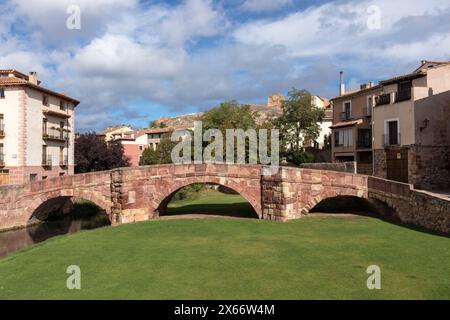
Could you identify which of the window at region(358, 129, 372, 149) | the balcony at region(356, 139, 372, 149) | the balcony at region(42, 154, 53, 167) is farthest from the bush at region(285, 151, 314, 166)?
the balcony at region(42, 154, 53, 167)

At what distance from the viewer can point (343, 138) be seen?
3962 centimetres

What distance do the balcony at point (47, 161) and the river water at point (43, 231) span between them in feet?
26.5

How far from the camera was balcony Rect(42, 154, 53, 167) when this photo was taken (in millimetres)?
36703

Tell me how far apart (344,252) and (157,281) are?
22.2 ft

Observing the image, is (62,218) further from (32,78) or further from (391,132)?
(391,132)

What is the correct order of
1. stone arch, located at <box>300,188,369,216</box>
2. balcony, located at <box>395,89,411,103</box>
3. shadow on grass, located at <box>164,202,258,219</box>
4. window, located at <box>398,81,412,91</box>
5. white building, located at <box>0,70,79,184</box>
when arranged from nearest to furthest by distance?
stone arch, located at <box>300,188,369,216</box> < shadow on grass, located at <box>164,202,258,219</box> < balcony, located at <box>395,89,411,103</box> < window, located at <box>398,81,412,91</box> < white building, located at <box>0,70,79,184</box>

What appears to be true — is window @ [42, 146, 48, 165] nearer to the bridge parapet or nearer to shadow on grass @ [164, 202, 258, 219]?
shadow on grass @ [164, 202, 258, 219]

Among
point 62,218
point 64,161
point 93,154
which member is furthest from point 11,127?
point 93,154

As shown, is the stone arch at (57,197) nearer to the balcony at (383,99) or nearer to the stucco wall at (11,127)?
the stucco wall at (11,127)

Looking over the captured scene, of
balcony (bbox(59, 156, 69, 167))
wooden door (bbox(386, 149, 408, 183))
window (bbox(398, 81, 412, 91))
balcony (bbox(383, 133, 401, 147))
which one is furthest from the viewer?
balcony (bbox(59, 156, 69, 167))

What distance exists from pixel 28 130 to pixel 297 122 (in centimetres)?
2790

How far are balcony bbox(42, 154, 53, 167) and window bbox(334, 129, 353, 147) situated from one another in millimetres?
27755

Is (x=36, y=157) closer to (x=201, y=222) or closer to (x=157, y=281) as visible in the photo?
(x=201, y=222)
